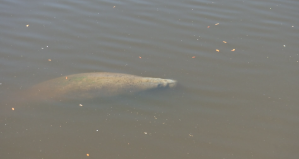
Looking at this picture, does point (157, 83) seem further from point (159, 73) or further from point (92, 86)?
point (92, 86)

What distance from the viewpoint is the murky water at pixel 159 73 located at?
491 centimetres

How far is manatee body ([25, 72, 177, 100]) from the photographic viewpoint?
218 inches

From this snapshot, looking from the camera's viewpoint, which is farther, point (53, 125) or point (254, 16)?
point (254, 16)

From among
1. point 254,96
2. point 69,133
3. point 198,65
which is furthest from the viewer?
point 198,65

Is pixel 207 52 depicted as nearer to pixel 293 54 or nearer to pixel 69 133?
pixel 293 54

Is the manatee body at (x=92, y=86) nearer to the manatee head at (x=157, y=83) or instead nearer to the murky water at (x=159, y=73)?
the manatee head at (x=157, y=83)

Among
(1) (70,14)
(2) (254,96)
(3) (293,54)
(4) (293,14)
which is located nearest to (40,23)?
(1) (70,14)

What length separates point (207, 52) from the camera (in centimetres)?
677

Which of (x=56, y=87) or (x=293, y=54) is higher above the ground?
(x=293, y=54)

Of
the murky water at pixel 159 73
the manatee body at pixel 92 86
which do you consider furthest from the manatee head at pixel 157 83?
the murky water at pixel 159 73

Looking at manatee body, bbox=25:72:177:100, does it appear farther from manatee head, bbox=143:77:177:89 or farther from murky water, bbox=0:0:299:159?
murky water, bbox=0:0:299:159

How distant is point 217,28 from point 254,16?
130cm

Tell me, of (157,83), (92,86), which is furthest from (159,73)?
(92,86)

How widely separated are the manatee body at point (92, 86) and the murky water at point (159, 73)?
0.52 feet
